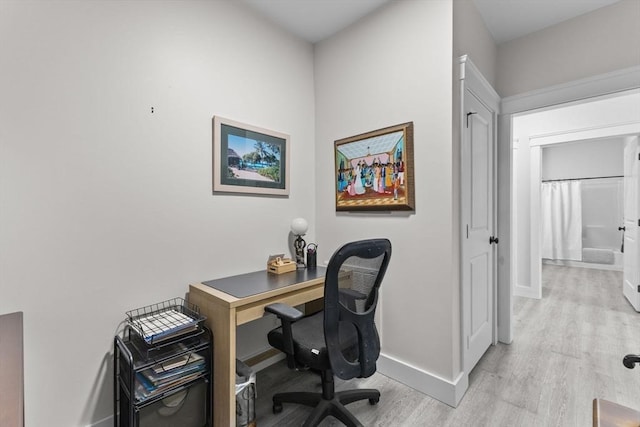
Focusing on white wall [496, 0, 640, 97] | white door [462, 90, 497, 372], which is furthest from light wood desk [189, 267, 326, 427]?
white wall [496, 0, 640, 97]

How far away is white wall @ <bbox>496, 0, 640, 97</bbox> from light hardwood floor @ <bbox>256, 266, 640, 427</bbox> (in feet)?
7.24

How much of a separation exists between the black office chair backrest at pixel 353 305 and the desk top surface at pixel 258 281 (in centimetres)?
43

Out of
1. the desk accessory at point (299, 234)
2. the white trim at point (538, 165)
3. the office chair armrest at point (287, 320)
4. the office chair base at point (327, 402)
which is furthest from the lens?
the white trim at point (538, 165)

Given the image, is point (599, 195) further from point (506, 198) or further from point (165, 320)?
point (165, 320)

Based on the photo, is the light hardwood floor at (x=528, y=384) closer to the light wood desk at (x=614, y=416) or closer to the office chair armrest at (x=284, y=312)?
the office chair armrest at (x=284, y=312)

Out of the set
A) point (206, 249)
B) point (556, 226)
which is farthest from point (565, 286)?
point (206, 249)

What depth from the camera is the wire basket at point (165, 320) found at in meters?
1.29

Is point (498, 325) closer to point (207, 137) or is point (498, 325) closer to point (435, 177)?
point (435, 177)

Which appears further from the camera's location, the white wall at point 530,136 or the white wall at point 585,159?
the white wall at point 585,159

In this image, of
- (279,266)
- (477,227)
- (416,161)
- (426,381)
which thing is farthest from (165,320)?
(477,227)

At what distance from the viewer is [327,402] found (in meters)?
1.51

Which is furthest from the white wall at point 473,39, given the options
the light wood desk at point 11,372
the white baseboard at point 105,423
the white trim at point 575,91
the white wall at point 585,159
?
the white wall at point 585,159

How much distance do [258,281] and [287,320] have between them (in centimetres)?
52

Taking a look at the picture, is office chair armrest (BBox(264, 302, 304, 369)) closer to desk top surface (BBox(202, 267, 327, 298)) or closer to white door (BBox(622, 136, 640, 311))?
desk top surface (BBox(202, 267, 327, 298))
